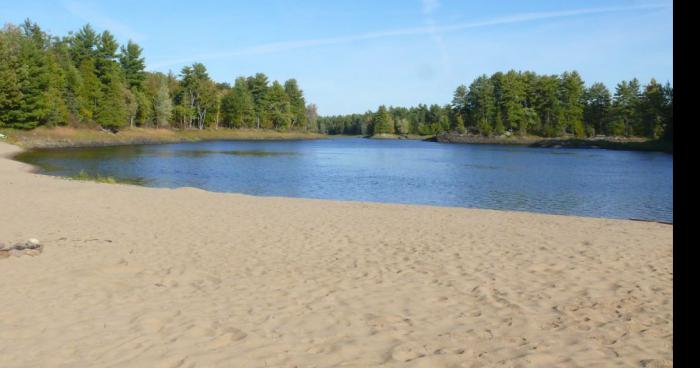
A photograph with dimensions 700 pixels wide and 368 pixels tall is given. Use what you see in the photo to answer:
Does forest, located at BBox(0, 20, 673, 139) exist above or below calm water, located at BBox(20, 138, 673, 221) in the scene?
above

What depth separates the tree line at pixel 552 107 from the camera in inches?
4003

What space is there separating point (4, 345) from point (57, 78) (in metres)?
79.4

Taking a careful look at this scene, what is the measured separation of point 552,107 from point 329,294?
409 feet

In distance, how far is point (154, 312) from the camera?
6656 mm

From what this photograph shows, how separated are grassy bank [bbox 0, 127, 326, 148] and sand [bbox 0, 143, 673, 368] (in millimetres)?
57258

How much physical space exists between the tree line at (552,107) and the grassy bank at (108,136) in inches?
2224

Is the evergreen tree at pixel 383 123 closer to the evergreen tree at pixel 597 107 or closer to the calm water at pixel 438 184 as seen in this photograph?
the evergreen tree at pixel 597 107

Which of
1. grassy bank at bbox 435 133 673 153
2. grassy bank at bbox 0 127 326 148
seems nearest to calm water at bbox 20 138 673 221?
grassy bank at bbox 0 127 326 148

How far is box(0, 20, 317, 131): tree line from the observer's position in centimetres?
6331

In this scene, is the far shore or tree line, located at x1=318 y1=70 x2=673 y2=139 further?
tree line, located at x1=318 y1=70 x2=673 y2=139

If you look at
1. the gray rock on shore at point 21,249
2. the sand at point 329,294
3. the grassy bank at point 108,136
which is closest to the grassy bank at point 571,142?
the grassy bank at point 108,136

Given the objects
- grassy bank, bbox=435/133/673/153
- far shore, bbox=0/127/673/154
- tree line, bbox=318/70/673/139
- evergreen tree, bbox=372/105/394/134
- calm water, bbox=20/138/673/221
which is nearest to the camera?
calm water, bbox=20/138/673/221

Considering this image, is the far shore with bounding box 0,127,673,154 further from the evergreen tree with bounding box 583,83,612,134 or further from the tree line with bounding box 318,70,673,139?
the evergreen tree with bounding box 583,83,612,134

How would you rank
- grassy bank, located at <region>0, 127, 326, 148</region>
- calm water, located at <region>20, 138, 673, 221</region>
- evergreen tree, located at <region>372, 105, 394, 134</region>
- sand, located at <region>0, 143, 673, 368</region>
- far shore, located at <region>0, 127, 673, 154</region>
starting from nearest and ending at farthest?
sand, located at <region>0, 143, 673, 368</region> → calm water, located at <region>20, 138, 673, 221</region> → grassy bank, located at <region>0, 127, 326, 148</region> → far shore, located at <region>0, 127, 673, 154</region> → evergreen tree, located at <region>372, 105, 394, 134</region>
